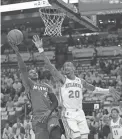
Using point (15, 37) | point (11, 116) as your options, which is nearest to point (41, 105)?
point (15, 37)

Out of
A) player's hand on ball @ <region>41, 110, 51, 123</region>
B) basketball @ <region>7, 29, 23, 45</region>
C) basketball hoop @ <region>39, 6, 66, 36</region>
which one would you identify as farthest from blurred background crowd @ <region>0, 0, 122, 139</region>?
player's hand on ball @ <region>41, 110, 51, 123</region>

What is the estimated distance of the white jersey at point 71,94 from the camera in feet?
19.5

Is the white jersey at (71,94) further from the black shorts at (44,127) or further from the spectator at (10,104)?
the spectator at (10,104)

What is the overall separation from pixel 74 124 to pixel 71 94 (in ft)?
1.61

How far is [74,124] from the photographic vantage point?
230 inches

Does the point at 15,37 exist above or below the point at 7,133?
above

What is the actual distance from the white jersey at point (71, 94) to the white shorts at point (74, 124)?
10cm

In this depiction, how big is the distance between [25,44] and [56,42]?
1927 mm

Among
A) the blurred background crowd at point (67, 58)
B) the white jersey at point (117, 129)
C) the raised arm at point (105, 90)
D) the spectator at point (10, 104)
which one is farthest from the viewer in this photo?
the spectator at point (10, 104)

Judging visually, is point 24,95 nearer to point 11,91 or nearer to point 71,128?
point 11,91

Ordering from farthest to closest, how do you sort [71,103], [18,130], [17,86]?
[17,86], [18,130], [71,103]

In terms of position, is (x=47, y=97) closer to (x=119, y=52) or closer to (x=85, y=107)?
(x=85, y=107)

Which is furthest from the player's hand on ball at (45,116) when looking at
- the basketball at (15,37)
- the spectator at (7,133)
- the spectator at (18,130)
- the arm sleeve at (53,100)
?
the spectator at (7,133)

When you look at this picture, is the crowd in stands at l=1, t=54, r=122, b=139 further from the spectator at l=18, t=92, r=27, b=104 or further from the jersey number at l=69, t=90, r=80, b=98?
the jersey number at l=69, t=90, r=80, b=98
